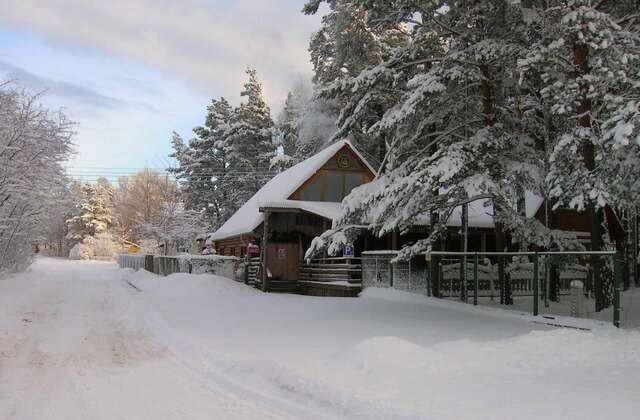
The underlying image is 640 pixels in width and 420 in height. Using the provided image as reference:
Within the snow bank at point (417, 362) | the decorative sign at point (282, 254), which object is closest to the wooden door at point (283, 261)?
the decorative sign at point (282, 254)

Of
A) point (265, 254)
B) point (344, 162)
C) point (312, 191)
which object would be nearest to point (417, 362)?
point (265, 254)

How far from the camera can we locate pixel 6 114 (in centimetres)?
2264

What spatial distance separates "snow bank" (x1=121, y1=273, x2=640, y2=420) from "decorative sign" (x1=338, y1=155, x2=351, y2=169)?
12.3 meters

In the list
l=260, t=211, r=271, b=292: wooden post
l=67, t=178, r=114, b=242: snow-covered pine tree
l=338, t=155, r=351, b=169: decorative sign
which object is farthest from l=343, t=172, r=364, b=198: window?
A: l=67, t=178, r=114, b=242: snow-covered pine tree

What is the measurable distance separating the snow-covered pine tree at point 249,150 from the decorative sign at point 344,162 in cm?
2259

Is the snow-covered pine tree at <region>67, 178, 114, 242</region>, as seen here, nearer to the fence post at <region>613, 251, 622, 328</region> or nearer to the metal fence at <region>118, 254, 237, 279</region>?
the metal fence at <region>118, 254, 237, 279</region>

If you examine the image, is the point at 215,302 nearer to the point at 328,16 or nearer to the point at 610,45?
the point at 610,45

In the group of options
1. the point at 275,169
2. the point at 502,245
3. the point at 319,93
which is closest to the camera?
the point at 319,93

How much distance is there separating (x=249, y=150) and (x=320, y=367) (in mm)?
42943

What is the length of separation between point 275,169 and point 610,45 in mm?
37327

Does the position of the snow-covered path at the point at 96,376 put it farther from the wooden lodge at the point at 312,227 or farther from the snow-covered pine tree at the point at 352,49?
the snow-covered pine tree at the point at 352,49

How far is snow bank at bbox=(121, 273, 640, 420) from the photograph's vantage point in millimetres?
6164

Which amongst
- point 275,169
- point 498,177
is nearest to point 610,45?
point 498,177

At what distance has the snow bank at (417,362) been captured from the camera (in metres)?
6.16
